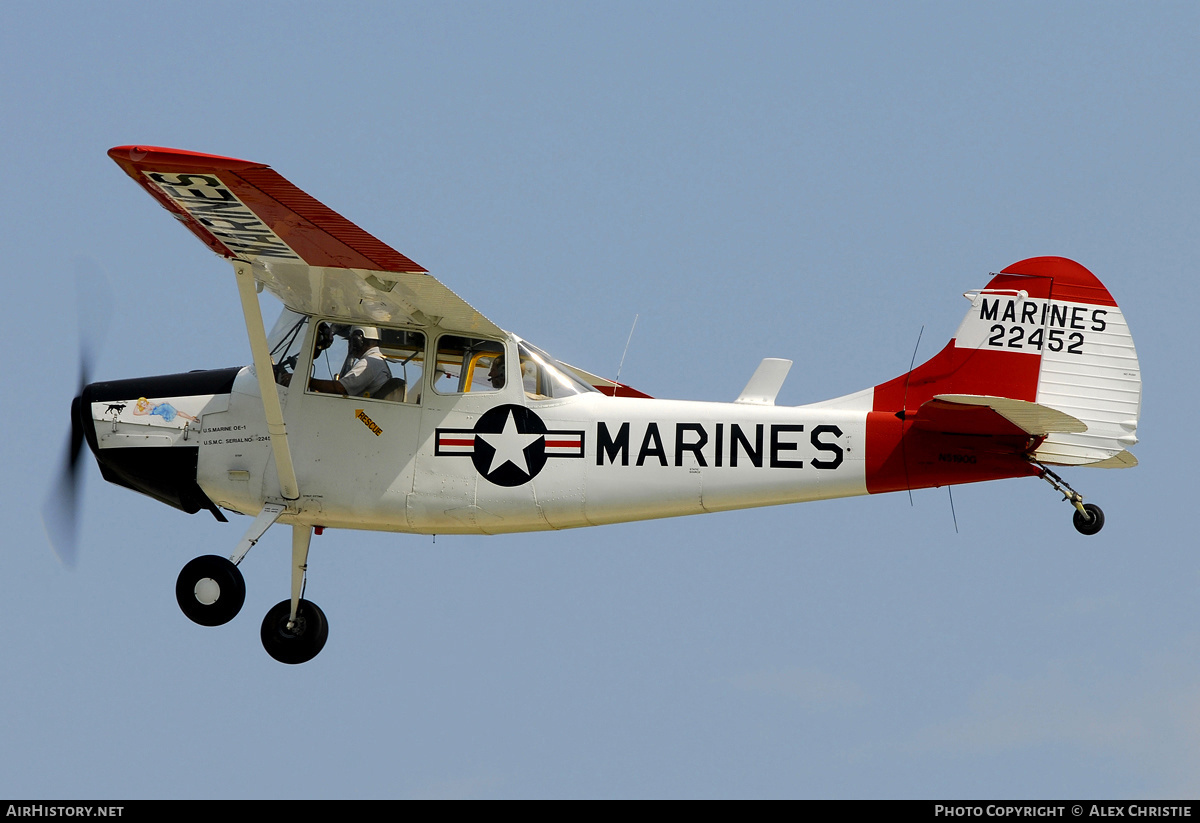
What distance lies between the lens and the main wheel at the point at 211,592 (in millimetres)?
13922

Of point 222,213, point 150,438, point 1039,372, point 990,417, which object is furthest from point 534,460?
point 1039,372

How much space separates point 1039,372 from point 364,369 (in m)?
5.22

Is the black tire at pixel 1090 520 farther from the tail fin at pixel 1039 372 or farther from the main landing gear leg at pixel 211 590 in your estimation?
the main landing gear leg at pixel 211 590

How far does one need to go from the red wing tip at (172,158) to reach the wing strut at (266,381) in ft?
5.24

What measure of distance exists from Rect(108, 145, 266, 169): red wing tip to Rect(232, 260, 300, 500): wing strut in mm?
1596

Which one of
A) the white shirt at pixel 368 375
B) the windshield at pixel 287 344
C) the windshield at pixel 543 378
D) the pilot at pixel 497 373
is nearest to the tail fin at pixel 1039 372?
the windshield at pixel 543 378

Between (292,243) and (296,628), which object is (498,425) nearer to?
(292,243)

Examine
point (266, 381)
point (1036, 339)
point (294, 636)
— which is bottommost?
point (294, 636)

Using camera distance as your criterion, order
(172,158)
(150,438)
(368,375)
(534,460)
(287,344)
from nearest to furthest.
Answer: (172,158) → (534,460) → (368,375) → (287,344) → (150,438)

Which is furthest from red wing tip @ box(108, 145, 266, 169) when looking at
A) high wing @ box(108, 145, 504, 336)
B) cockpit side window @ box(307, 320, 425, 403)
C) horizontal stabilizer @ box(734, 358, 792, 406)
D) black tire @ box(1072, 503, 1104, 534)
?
black tire @ box(1072, 503, 1104, 534)

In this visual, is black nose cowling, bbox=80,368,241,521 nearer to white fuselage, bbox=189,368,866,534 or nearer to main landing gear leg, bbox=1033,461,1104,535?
white fuselage, bbox=189,368,866,534

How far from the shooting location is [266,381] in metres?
13.7

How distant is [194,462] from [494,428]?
2.45 m

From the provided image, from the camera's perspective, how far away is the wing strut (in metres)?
13.5
